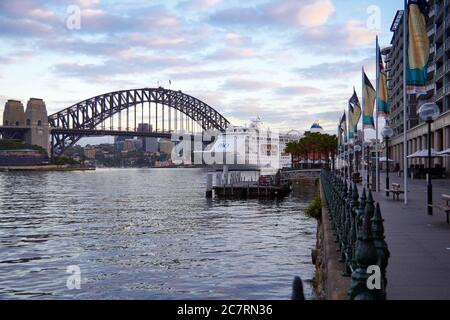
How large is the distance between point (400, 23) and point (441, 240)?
3507 inches

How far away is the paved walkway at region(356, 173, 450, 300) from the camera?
24.9 ft

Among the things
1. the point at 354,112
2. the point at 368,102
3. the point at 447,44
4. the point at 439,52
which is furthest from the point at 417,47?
the point at 439,52

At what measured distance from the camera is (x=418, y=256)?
10367mm

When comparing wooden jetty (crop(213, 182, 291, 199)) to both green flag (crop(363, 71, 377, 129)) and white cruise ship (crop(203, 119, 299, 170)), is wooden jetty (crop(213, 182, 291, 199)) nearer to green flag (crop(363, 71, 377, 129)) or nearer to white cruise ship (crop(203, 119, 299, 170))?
green flag (crop(363, 71, 377, 129))

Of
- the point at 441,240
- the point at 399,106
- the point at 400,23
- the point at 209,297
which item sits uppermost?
the point at 400,23

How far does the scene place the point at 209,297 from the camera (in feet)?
51.5

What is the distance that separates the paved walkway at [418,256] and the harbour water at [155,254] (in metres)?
3.57

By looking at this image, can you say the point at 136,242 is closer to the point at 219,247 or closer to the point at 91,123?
the point at 219,247

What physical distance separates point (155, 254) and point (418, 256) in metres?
14.4

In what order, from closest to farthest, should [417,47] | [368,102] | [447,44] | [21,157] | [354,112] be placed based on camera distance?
[417,47], [368,102], [354,112], [447,44], [21,157]

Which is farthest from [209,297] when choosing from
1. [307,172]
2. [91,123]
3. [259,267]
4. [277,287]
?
[91,123]

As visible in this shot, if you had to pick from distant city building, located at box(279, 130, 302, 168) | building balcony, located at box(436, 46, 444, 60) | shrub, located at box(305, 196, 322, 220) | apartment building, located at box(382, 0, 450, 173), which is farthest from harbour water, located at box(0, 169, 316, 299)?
distant city building, located at box(279, 130, 302, 168)

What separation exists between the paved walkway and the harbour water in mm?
3574

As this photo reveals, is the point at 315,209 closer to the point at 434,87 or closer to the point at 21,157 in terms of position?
the point at 434,87
